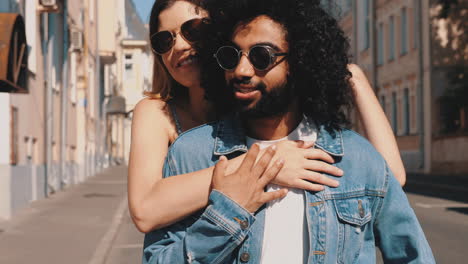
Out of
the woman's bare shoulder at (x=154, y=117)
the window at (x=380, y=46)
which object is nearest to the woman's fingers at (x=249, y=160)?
the woman's bare shoulder at (x=154, y=117)

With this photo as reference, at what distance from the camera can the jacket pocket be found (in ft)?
7.64

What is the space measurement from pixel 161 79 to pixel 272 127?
1.08m

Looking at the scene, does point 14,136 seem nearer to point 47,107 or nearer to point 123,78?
point 47,107

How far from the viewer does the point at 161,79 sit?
3.44 metres

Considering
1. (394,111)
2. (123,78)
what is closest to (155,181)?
(394,111)

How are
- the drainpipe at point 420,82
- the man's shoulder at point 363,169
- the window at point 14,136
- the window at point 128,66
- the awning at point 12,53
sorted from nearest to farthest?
the man's shoulder at point 363,169
the awning at point 12,53
the window at point 14,136
the drainpipe at point 420,82
the window at point 128,66

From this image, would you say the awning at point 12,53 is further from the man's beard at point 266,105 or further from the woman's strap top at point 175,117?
the man's beard at point 266,105

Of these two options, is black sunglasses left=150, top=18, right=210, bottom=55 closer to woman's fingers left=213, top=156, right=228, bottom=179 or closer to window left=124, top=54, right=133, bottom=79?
woman's fingers left=213, top=156, right=228, bottom=179

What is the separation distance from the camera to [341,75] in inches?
101

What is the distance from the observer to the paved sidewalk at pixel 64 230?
9156mm

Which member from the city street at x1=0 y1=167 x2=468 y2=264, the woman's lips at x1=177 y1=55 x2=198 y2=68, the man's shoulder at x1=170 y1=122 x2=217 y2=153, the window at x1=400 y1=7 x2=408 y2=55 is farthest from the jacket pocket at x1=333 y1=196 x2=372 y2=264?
the window at x1=400 y1=7 x2=408 y2=55

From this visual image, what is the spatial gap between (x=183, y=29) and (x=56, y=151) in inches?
736

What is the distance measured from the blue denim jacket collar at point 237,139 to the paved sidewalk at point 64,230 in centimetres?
647

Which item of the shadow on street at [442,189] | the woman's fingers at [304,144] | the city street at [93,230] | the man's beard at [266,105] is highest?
the man's beard at [266,105]
